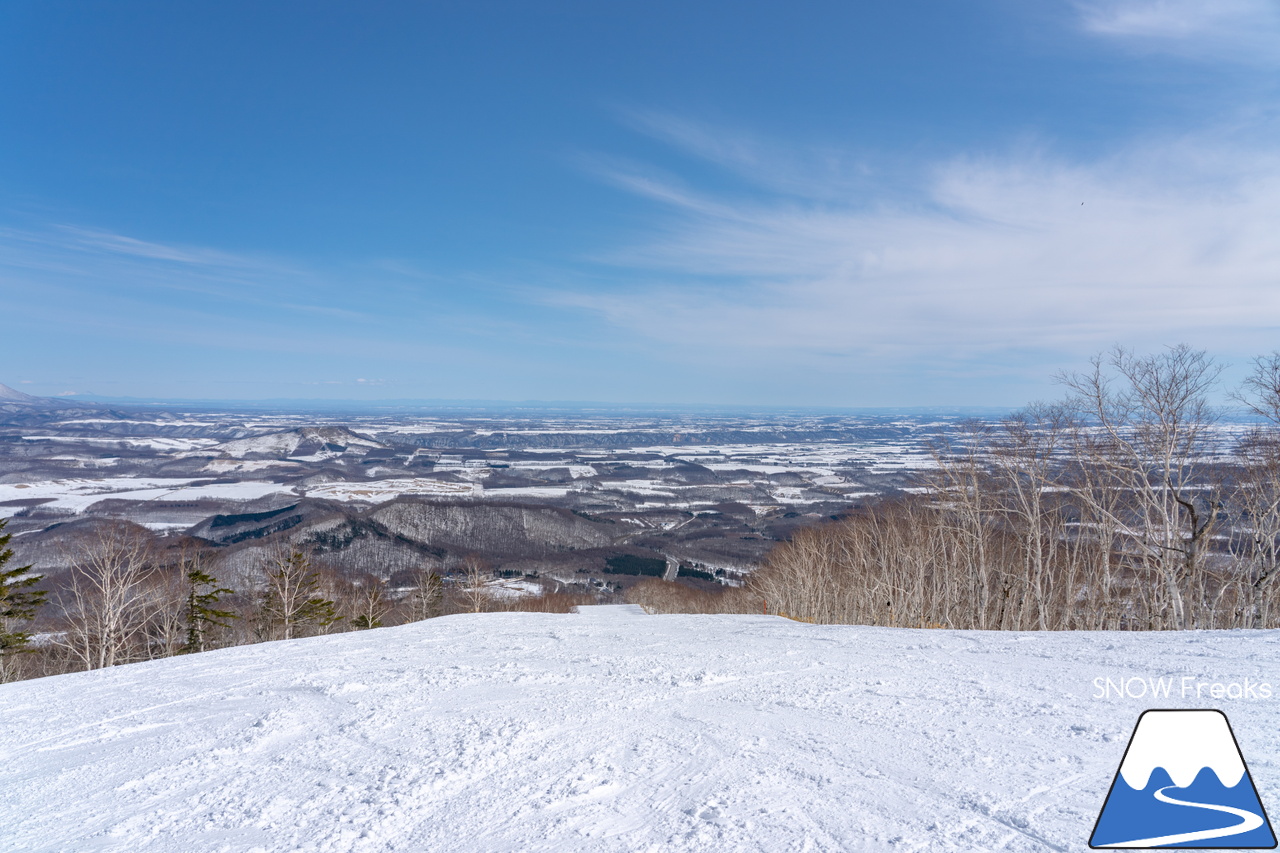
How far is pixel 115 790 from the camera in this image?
13.0 feet

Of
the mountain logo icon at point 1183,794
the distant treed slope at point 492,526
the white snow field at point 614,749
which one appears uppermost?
the mountain logo icon at point 1183,794

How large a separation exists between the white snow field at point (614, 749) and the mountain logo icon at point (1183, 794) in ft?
0.59

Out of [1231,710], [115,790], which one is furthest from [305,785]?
[1231,710]

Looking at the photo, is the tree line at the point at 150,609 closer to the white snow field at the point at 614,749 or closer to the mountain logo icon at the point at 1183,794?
the white snow field at the point at 614,749

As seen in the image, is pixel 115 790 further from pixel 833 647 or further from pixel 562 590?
pixel 562 590

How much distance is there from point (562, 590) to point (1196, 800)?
6095cm

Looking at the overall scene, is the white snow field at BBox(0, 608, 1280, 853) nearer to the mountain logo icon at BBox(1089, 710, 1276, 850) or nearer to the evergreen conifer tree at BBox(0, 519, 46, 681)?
the mountain logo icon at BBox(1089, 710, 1276, 850)

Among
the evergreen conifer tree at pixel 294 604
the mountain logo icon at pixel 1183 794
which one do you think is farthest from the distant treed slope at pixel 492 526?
the mountain logo icon at pixel 1183 794

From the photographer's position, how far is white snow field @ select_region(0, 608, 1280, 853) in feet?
10.7
